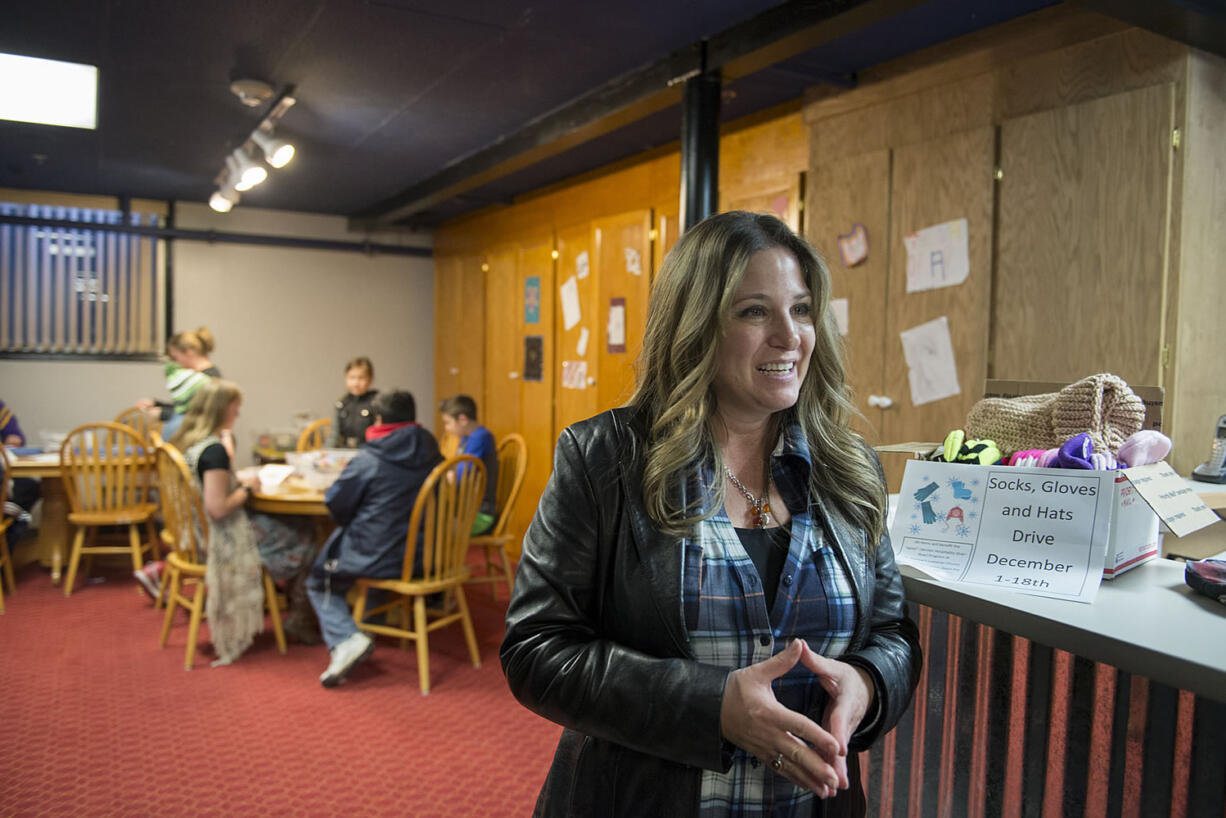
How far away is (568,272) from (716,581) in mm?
4540

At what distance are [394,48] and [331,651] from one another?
7.77ft

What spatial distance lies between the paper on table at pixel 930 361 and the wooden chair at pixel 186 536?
2785 mm

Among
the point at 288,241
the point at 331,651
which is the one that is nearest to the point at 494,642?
the point at 331,651

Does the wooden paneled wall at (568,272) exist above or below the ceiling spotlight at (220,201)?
below

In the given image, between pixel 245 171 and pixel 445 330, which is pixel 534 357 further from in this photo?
pixel 245 171

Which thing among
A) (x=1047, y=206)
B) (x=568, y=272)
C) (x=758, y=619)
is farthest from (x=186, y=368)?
(x=758, y=619)

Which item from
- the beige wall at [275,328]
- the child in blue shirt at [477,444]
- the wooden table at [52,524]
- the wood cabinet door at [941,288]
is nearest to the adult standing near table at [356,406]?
the child in blue shirt at [477,444]

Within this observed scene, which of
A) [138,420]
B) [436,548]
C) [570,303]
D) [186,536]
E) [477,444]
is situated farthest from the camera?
[138,420]

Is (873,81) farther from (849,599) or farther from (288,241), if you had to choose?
(288,241)

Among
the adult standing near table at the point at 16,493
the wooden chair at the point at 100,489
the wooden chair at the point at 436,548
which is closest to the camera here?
the wooden chair at the point at 436,548

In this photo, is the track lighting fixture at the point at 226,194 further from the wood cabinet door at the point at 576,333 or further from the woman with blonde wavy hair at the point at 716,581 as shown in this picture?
the woman with blonde wavy hair at the point at 716,581

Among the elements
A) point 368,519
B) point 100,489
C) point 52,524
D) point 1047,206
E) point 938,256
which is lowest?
point 52,524

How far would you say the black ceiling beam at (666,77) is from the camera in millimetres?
2672

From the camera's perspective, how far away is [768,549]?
1162 mm
